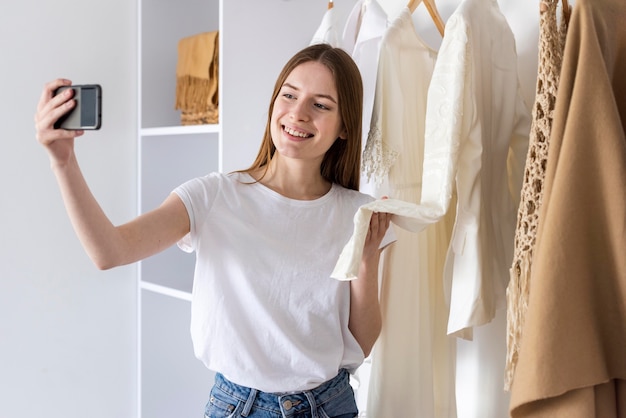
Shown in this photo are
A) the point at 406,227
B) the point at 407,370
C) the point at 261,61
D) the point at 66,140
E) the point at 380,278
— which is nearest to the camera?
the point at 66,140

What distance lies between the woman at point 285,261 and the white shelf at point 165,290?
2.09ft

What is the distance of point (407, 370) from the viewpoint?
1270 mm

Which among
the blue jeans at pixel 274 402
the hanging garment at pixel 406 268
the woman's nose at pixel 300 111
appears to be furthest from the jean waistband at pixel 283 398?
the woman's nose at pixel 300 111

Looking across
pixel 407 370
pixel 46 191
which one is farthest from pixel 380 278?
pixel 46 191

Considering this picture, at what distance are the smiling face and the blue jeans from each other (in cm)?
42

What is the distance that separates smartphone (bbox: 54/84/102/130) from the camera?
0.93 meters

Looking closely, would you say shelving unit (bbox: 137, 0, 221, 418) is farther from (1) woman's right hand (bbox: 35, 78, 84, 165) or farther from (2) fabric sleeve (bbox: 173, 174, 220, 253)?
(1) woman's right hand (bbox: 35, 78, 84, 165)

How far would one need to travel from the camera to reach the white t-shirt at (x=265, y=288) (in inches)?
46.5

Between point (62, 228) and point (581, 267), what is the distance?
1.54 metres

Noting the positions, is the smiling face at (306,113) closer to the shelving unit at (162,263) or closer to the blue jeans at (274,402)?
the blue jeans at (274,402)

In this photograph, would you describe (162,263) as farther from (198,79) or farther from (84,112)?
(84,112)

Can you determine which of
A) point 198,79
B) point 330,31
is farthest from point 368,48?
point 198,79

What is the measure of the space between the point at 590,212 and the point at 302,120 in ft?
1.76

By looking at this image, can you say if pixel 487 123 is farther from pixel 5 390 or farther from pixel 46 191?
pixel 5 390
